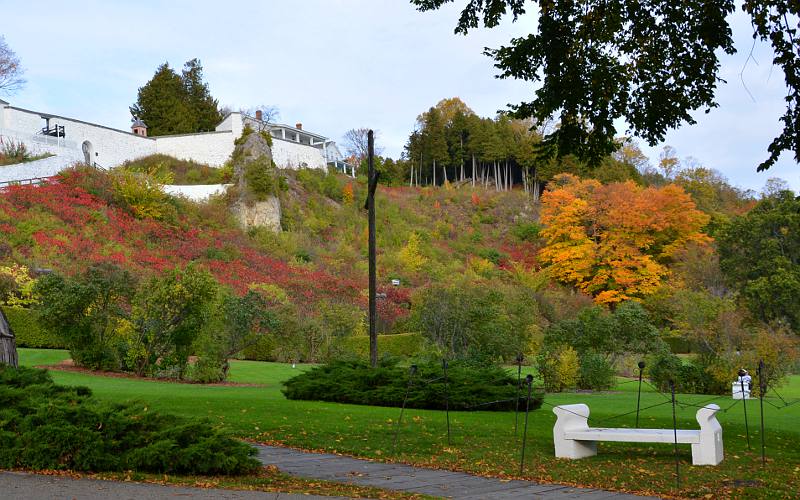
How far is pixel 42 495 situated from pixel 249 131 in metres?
48.1

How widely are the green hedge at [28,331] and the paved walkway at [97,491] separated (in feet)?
68.2

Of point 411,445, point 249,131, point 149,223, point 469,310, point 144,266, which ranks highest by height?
point 249,131

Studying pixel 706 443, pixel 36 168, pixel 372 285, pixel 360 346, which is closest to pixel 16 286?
pixel 360 346

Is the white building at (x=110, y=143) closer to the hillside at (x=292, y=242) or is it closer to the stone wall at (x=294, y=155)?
the stone wall at (x=294, y=155)

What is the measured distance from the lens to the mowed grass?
8445 millimetres

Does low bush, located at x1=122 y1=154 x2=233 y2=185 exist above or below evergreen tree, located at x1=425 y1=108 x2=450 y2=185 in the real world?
below

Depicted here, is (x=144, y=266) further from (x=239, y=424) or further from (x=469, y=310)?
(x=239, y=424)

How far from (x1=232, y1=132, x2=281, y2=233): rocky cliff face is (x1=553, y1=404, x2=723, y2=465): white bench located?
39.5 m

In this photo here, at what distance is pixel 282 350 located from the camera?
28.6 metres

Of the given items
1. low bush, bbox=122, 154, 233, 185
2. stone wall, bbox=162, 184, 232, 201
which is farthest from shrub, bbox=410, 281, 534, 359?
low bush, bbox=122, 154, 233, 185

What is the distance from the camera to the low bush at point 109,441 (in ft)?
22.9

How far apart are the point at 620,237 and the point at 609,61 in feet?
131

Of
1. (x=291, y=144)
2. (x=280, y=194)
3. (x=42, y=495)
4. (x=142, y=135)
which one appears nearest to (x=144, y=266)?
(x=280, y=194)

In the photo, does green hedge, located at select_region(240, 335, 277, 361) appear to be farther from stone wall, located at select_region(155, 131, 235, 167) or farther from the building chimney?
the building chimney
